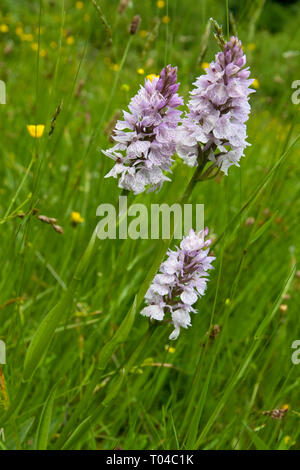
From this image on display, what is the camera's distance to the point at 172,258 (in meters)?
0.77

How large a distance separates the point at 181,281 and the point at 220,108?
27 cm

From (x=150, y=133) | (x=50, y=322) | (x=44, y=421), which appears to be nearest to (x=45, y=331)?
(x=50, y=322)

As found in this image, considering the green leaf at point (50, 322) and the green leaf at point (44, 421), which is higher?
the green leaf at point (50, 322)

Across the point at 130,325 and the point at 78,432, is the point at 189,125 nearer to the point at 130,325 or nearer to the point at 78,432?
the point at 130,325

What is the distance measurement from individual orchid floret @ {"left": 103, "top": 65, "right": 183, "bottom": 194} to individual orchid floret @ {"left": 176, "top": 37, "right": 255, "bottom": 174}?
2 cm

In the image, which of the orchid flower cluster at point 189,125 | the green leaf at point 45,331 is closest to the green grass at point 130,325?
the green leaf at point 45,331

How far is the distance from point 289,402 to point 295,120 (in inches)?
28.0

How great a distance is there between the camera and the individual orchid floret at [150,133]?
688mm

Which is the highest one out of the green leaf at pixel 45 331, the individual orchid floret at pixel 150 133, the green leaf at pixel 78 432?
the individual orchid floret at pixel 150 133

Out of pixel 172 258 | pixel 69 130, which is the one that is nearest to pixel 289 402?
pixel 172 258

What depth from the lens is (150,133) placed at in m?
0.71

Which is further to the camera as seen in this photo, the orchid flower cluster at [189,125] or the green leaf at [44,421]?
the green leaf at [44,421]

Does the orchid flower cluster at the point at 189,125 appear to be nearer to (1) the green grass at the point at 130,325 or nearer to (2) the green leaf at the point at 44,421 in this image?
(1) the green grass at the point at 130,325

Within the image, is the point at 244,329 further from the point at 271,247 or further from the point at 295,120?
the point at 295,120
